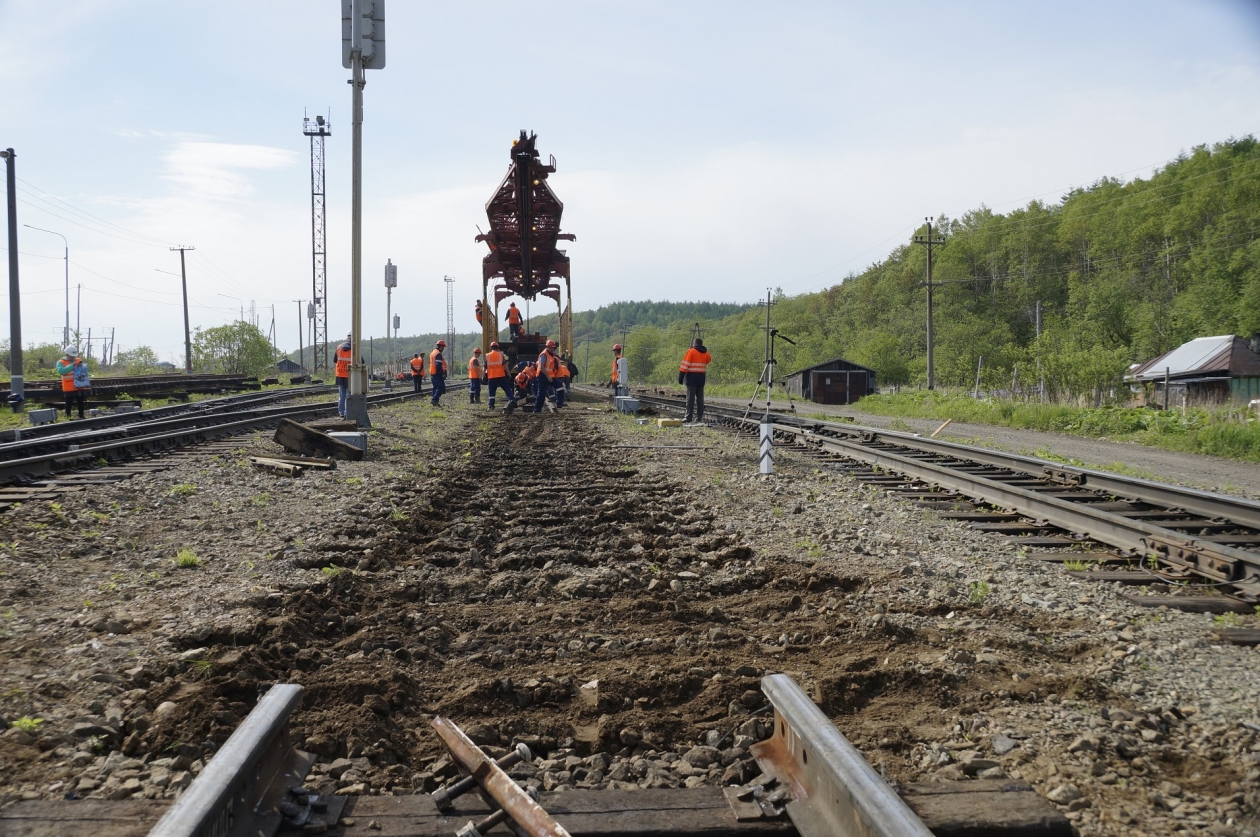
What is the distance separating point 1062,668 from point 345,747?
3195mm

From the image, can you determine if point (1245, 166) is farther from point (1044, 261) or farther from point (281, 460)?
point (281, 460)

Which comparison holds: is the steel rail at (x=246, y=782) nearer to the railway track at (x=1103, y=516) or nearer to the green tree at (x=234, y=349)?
the railway track at (x=1103, y=516)

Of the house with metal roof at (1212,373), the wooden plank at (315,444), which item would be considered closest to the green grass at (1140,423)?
the wooden plank at (315,444)

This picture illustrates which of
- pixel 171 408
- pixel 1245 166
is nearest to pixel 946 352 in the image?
pixel 1245 166

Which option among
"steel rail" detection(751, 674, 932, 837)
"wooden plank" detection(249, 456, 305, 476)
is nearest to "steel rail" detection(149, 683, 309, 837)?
"steel rail" detection(751, 674, 932, 837)

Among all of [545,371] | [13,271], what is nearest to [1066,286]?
[545,371]

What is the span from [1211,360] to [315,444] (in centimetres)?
4230

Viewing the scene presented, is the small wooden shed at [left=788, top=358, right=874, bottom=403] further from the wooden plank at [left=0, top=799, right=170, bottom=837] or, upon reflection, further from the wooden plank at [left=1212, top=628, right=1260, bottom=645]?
the wooden plank at [left=0, top=799, right=170, bottom=837]

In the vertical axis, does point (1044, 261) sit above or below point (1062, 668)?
above

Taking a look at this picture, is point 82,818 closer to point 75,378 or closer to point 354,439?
point 354,439

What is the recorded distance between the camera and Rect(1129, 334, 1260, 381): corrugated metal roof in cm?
3822

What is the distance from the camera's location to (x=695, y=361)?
1728 centimetres

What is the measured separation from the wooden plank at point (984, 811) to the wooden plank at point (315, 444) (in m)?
11.0

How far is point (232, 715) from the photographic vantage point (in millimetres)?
3326
